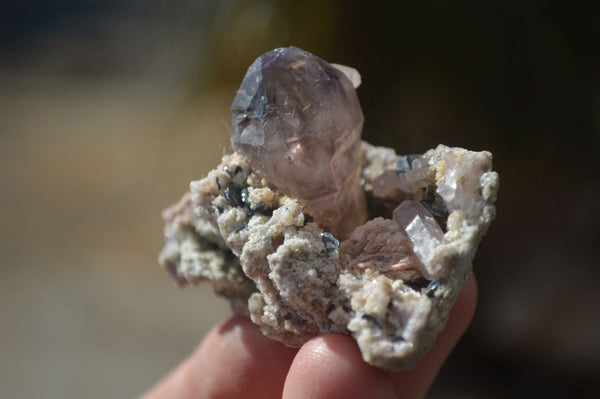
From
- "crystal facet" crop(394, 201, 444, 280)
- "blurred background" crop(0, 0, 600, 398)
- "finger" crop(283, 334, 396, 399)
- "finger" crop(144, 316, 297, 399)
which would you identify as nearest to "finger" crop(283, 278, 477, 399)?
"finger" crop(283, 334, 396, 399)

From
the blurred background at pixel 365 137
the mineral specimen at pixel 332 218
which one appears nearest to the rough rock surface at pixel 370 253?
the mineral specimen at pixel 332 218

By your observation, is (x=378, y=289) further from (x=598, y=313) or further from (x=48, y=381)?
(x=48, y=381)

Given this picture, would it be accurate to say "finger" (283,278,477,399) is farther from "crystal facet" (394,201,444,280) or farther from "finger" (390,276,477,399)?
"finger" (390,276,477,399)

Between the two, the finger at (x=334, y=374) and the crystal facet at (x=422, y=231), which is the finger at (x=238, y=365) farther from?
the crystal facet at (x=422, y=231)

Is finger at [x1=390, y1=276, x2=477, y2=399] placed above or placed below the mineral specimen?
below

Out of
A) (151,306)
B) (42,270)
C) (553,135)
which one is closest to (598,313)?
(553,135)

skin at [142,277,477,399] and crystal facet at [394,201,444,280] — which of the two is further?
skin at [142,277,477,399]

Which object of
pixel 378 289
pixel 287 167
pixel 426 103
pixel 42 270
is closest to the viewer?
pixel 378 289
